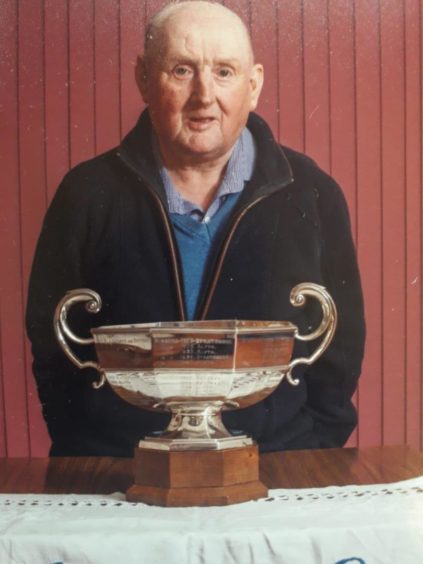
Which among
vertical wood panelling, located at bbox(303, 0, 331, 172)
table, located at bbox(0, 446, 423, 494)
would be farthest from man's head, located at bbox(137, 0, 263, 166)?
table, located at bbox(0, 446, 423, 494)

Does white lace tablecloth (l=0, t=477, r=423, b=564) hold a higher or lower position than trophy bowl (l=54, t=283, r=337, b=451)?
lower

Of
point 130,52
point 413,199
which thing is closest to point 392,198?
point 413,199

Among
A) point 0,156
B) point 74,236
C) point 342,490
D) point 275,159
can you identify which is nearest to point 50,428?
point 74,236

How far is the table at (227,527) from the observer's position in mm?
1105

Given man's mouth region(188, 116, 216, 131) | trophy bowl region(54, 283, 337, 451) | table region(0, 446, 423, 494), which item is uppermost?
man's mouth region(188, 116, 216, 131)

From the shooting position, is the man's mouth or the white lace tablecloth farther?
the man's mouth

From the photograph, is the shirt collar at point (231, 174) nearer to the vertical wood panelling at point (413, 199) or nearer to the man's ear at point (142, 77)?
the man's ear at point (142, 77)

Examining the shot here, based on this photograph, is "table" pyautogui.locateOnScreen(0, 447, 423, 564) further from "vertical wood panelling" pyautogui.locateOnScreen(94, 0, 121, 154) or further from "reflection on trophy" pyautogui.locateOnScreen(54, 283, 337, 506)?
"vertical wood panelling" pyautogui.locateOnScreen(94, 0, 121, 154)

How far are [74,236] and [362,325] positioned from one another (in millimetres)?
600

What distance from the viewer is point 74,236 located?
6.55 feet

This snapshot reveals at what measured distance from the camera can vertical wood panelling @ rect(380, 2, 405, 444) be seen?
2.04 meters

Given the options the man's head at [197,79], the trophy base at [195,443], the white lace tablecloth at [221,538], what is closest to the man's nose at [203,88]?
the man's head at [197,79]

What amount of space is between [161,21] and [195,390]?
942mm

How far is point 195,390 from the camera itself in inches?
50.3
